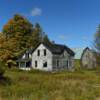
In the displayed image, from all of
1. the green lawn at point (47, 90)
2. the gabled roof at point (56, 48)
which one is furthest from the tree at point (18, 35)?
the green lawn at point (47, 90)

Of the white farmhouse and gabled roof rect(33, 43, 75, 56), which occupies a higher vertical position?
gabled roof rect(33, 43, 75, 56)

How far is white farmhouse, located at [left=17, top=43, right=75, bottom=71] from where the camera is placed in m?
72.7

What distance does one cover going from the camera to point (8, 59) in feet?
254

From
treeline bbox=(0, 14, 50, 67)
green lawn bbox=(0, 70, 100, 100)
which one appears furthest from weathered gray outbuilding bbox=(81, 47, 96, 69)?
green lawn bbox=(0, 70, 100, 100)

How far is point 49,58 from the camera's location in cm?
7269

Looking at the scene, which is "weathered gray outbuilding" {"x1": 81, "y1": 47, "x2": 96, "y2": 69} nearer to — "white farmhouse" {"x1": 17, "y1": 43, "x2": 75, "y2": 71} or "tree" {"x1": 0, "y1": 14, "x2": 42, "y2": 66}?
"tree" {"x1": 0, "y1": 14, "x2": 42, "y2": 66}

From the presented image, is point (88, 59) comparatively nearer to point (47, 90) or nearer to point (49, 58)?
point (49, 58)

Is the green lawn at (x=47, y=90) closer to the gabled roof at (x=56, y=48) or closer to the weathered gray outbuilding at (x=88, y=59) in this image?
the gabled roof at (x=56, y=48)

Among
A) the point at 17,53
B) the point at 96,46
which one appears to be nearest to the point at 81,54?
the point at 96,46

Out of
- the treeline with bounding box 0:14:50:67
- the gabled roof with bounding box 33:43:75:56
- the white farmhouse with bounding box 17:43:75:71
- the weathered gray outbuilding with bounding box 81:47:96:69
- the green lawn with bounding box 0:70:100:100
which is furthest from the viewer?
the weathered gray outbuilding with bounding box 81:47:96:69

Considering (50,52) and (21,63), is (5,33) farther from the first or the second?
(50,52)

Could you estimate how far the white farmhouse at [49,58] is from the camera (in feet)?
238

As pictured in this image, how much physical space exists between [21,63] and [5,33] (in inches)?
436

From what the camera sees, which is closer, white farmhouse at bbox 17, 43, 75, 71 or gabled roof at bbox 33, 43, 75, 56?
gabled roof at bbox 33, 43, 75, 56
